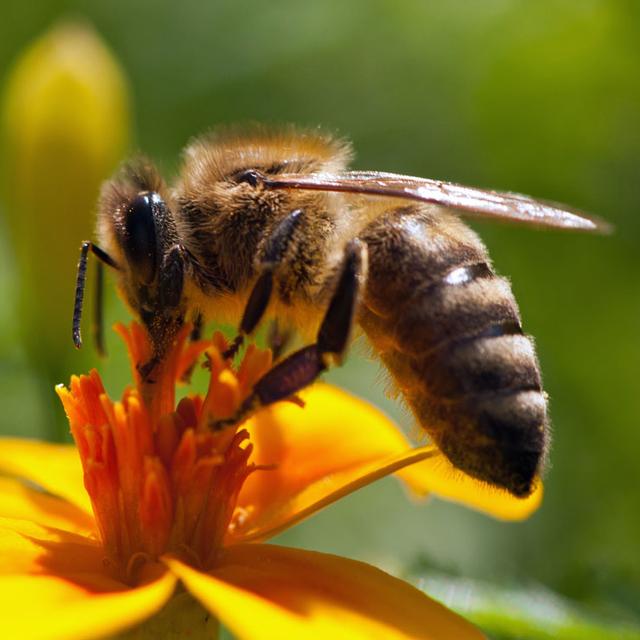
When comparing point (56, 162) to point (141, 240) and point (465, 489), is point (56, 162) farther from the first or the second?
point (465, 489)

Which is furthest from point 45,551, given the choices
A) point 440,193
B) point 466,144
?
point 466,144

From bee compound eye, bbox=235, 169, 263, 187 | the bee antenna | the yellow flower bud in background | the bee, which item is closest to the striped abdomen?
the bee

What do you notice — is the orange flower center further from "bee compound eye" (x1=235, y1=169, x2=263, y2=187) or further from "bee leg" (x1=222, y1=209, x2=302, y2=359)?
"bee compound eye" (x1=235, y1=169, x2=263, y2=187)

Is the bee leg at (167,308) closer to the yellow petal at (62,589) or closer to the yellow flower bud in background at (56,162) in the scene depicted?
the yellow petal at (62,589)

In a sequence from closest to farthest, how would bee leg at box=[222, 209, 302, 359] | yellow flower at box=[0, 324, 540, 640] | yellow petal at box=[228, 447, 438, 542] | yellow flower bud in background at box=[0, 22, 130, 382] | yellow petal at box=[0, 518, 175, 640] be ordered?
yellow petal at box=[0, 518, 175, 640] → yellow flower at box=[0, 324, 540, 640] → yellow petal at box=[228, 447, 438, 542] → bee leg at box=[222, 209, 302, 359] → yellow flower bud in background at box=[0, 22, 130, 382]

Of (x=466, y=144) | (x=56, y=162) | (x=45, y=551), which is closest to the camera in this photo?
(x=45, y=551)

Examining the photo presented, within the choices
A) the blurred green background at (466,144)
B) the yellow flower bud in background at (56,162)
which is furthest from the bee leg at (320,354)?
the yellow flower bud in background at (56,162)
